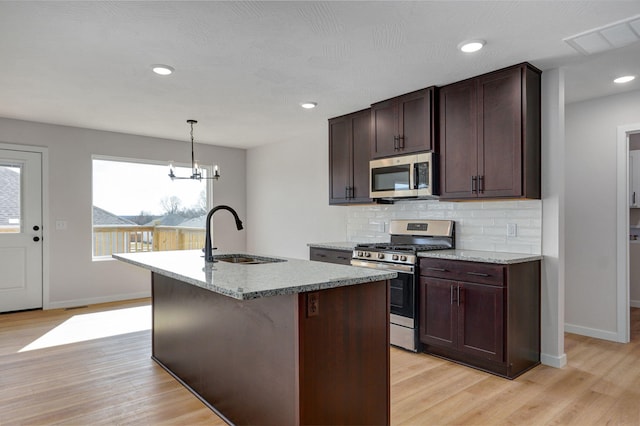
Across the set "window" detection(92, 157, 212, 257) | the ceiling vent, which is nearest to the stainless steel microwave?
the ceiling vent

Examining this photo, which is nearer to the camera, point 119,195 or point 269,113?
point 269,113

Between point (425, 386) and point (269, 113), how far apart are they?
322 cm

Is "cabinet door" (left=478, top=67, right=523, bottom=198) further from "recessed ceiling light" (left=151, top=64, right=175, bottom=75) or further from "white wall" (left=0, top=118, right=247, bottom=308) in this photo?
"white wall" (left=0, top=118, right=247, bottom=308)

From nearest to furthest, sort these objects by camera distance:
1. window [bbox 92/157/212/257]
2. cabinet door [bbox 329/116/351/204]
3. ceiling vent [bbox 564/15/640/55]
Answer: ceiling vent [bbox 564/15/640/55], cabinet door [bbox 329/116/351/204], window [bbox 92/157/212/257]

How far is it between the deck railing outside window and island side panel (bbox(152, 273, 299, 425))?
2955 millimetres

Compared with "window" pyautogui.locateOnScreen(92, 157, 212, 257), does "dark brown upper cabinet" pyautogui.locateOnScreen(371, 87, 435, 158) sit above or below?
above

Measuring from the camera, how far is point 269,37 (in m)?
2.62

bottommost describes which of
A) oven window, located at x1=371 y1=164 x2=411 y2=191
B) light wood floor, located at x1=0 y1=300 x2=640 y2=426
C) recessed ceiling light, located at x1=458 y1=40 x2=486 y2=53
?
light wood floor, located at x1=0 y1=300 x2=640 y2=426

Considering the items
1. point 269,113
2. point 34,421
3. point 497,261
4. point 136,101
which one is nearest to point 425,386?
point 497,261

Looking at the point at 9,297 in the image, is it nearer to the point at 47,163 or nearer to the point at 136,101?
the point at 47,163

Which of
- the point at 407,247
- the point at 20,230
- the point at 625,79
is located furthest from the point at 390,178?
the point at 20,230

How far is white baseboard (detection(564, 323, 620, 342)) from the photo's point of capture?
12.4 ft

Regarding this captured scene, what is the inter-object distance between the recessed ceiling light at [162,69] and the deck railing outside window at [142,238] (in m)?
3.25

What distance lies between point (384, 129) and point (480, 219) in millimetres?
1282
